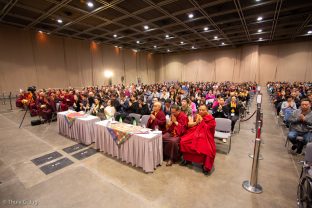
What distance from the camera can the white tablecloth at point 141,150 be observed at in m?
2.99

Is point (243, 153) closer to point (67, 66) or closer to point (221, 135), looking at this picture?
point (221, 135)

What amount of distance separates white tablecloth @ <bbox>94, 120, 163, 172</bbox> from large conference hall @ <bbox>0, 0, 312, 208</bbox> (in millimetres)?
24

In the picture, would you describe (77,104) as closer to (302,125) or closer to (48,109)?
(48,109)

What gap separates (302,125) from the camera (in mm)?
3598

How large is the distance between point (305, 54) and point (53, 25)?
23.0 metres

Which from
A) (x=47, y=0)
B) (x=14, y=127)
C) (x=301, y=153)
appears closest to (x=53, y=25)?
(x=47, y=0)

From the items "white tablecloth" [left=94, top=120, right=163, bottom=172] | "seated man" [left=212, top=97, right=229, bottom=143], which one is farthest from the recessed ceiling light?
"seated man" [left=212, top=97, right=229, bottom=143]

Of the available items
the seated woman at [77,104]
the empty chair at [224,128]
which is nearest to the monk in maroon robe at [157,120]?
the empty chair at [224,128]

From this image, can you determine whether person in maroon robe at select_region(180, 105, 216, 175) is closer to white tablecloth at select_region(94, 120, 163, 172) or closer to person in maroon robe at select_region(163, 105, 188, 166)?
person in maroon robe at select_region(163, 105, 188, 166)

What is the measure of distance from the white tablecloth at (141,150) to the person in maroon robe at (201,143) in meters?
0.55

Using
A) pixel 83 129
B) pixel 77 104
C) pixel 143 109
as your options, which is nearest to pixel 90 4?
pixel 77 104

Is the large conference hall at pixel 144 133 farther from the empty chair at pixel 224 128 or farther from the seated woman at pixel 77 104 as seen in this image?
the seated woman at pixel 77 104

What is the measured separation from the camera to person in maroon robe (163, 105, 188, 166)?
3363 millimetres

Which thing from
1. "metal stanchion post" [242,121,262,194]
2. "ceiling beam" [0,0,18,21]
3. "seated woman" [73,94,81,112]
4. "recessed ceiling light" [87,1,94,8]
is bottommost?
"metal stanchion post" [242,121,262,194]
